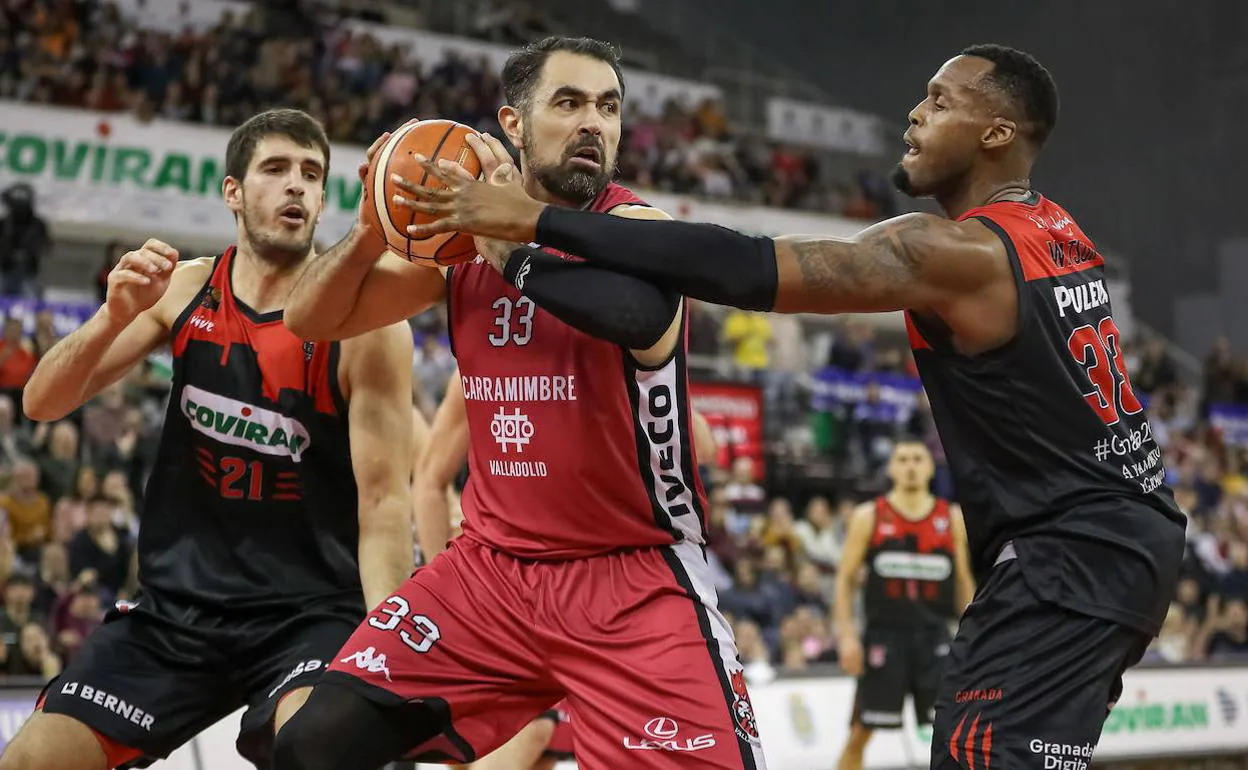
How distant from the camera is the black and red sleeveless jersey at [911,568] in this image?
9430 millimetres

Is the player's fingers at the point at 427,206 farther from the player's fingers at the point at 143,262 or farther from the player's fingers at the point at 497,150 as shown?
the player's fingers at the point at 143,262

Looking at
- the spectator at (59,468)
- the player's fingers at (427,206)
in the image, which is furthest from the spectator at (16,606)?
the player's fingers at (427,206)

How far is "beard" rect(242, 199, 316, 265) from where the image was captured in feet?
14.6

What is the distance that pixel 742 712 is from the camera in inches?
137

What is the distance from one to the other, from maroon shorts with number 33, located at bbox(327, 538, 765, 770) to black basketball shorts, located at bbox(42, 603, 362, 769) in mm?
528

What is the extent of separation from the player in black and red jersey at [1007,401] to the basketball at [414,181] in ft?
0.20

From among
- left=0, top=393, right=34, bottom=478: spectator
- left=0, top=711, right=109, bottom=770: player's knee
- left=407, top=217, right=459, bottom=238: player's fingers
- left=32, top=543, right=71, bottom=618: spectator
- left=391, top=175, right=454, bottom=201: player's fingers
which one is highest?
left=391, top=175, right=454, bottom=201: player's fingers

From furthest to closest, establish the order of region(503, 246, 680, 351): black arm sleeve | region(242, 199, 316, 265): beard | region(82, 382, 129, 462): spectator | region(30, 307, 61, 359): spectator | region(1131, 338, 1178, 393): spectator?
region(1131, 338, 1178, 393): spectator
region(30, 307, 61, 359): spectator
region(82, 382, 129, 462): spectator
region(242, 199, 316, 265): beard
region(503, 246, 680, 351): black arm sleeve

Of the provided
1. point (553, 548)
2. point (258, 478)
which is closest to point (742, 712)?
point (553, 548)

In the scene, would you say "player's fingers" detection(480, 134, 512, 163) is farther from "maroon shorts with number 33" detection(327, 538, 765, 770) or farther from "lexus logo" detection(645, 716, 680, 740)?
"lexus logo" detection(645, 716, 680, 740)

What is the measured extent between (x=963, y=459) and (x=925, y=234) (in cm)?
61

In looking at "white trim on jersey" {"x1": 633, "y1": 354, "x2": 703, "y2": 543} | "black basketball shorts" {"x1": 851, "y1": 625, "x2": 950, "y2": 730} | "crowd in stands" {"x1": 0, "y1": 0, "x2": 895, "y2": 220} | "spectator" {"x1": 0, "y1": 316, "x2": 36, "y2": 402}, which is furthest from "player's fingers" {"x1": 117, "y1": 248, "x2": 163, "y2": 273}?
"crowd in stands" {"x1": 0, "y1": 0, "x2": 895, "y2": 220}

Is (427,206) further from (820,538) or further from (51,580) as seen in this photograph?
(820,538)

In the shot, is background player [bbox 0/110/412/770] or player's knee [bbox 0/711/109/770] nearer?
player's knee [bbox 0/711/109/770]
